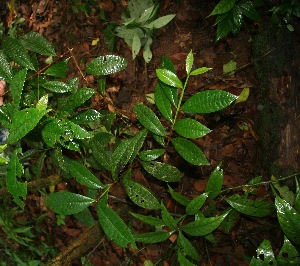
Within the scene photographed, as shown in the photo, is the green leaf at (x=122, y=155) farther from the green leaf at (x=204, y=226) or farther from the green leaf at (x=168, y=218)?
the green leaf at (x=204, y=226)

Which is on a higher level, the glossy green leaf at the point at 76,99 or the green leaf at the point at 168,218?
the glossy green leaf at the point at 76,99

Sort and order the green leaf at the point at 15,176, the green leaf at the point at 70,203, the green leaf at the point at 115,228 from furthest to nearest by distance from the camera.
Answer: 1. the green leaf at the point at 70,203
2. the green leaf at the point at 115,228
3. the green leaf at the point at 15,176

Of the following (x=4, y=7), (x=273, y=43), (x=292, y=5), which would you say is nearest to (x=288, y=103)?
(x=273, y=43)

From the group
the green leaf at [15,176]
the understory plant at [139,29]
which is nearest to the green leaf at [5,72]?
the green leaf at [15,176]

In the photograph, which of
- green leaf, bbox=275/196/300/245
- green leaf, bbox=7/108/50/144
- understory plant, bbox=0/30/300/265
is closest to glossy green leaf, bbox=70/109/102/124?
understory plant, bbox=0/30/300/265

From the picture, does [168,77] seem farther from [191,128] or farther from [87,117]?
[87,117]

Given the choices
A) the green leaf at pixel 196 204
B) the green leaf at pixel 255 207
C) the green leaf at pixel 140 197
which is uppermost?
the green leaf at pixel 140 197

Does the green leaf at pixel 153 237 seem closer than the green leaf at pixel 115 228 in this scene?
No
